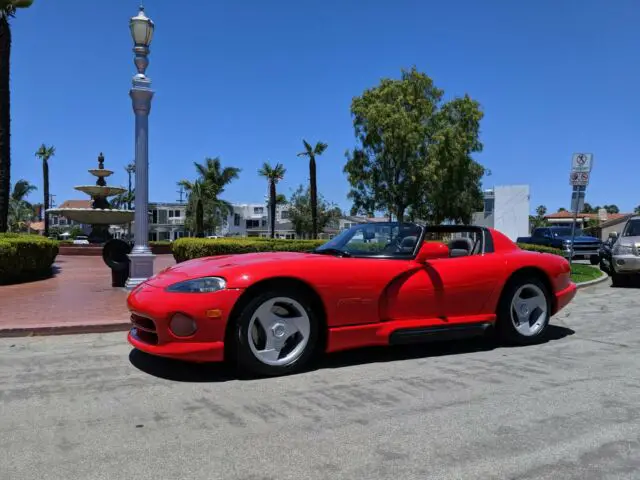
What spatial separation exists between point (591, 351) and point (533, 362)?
3.10ft

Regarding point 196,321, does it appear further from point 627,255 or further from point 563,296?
point 627,255

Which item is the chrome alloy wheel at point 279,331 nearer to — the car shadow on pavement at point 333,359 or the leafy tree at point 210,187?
the car shadow on pavement at point 333,359

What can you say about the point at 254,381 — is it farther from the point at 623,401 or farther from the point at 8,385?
the point at 623,401

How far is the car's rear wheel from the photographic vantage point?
14.1 feet

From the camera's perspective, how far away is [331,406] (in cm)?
379

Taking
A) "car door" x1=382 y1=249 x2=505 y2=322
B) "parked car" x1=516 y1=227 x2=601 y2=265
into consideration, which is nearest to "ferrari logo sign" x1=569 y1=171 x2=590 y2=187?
"parked car" x1=516 y1=227 x2=601 y2=265

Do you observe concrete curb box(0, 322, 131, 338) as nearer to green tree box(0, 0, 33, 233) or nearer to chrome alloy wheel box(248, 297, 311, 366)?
chrome alloy wheel box(248, 297, 311, 366)

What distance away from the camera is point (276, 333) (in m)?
4.44

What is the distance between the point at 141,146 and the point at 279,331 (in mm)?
7036

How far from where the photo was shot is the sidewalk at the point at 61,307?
6.52 meters

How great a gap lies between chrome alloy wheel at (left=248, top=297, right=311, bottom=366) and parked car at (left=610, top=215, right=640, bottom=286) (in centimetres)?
982

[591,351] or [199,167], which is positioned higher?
[199,167]

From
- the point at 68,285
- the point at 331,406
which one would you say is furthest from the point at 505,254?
the point at 68,285

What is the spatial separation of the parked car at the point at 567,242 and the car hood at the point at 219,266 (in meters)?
16.5
